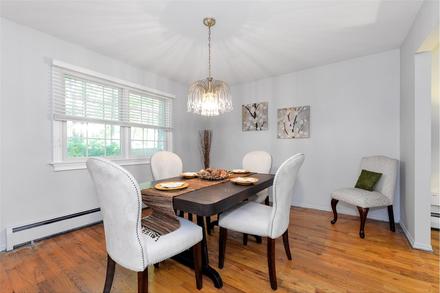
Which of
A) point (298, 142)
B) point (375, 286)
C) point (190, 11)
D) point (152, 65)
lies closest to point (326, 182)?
point (298, 142)

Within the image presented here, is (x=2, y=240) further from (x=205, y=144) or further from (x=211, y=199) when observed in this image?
(x=205, y=144)

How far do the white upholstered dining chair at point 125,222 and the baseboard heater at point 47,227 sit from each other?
61.1 inches

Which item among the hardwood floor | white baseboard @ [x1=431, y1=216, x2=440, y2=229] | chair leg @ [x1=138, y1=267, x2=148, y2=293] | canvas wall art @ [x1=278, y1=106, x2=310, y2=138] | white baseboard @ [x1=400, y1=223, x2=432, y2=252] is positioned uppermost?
canvas wall art @ [x1=278, y1=106, x2=310, y2=138]

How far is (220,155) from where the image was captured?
4.38 meters

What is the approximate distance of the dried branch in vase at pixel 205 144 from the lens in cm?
421

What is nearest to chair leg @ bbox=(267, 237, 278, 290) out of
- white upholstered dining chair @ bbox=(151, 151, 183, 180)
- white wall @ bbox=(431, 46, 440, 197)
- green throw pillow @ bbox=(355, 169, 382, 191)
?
white upholstered dining chair @ bbox=(151, 151, 183, 180)

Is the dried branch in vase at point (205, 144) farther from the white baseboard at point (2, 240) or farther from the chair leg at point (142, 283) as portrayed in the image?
the chair leg at point (142, 283)

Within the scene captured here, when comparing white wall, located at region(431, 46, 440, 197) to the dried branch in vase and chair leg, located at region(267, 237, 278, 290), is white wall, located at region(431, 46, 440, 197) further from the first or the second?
the dried branch in vase

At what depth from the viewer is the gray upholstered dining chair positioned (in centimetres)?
233

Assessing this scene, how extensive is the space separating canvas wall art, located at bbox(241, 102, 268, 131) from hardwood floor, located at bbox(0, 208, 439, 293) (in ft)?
6.76

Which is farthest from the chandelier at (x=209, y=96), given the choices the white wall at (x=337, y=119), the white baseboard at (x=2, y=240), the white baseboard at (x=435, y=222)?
the white baseboard at (x=435, y=222)

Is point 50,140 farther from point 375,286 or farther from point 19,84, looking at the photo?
point 375,286

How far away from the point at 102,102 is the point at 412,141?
370 cm

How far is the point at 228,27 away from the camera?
7.09ft
